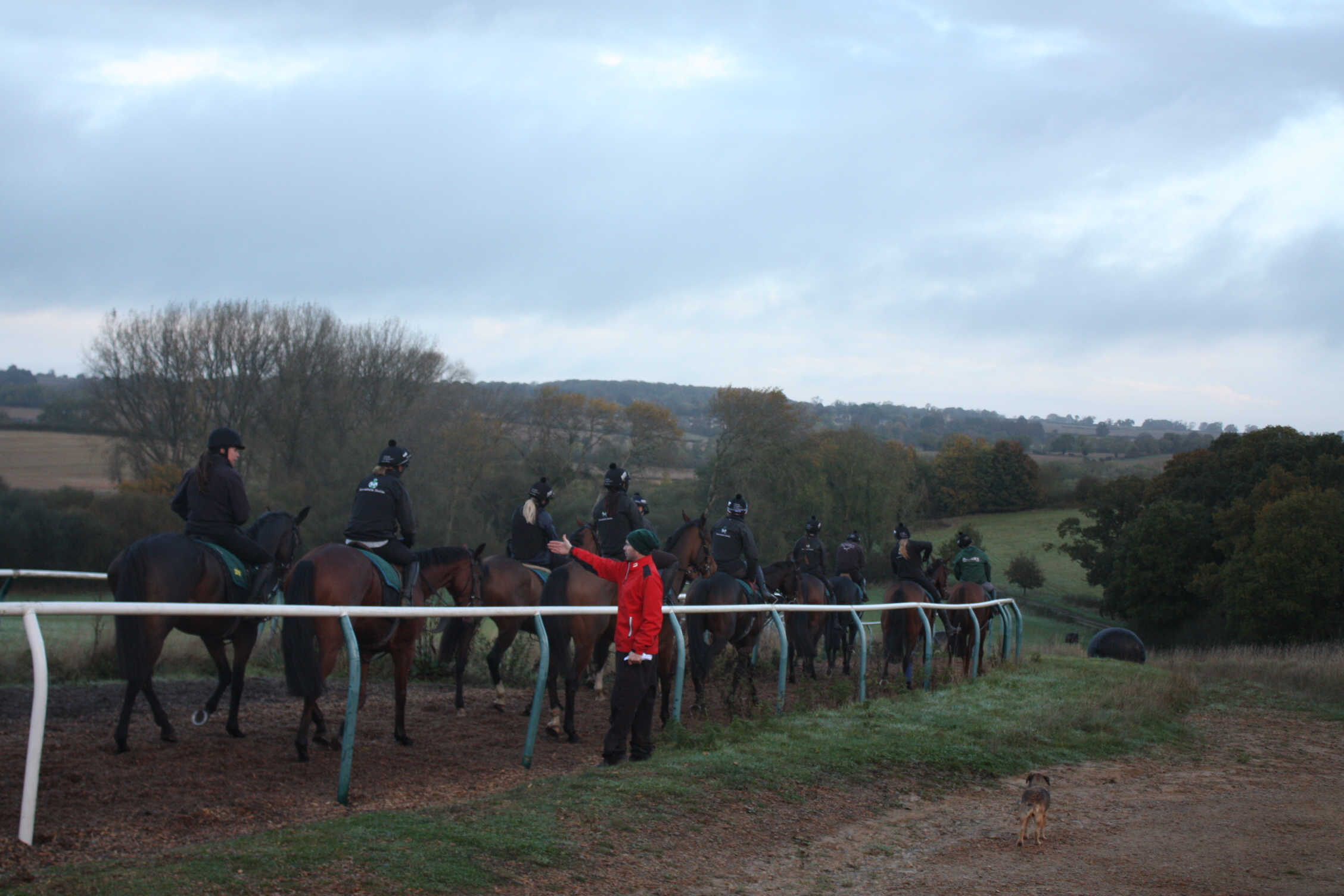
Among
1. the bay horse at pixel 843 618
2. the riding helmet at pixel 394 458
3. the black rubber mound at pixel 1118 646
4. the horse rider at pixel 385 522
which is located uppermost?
the riding helmet at pixel 394 458

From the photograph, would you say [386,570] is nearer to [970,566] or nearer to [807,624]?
[807,624]

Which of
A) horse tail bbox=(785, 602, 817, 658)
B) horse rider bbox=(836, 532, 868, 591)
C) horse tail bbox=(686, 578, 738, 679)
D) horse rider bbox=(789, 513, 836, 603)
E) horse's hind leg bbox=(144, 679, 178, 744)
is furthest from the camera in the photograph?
horse rider bbox=(836, 532, 868, 591)

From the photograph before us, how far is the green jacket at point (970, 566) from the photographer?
1538 cm

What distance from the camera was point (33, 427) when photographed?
52562 mm

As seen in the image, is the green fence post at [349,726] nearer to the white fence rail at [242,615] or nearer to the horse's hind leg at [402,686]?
the white fence rail at [242,615]

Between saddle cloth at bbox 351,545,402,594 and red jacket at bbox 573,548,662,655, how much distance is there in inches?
77.0

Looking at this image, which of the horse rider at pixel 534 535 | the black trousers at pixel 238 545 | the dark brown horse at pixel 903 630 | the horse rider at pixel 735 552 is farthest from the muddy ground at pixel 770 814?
the dark brown horse at pixel 903 630

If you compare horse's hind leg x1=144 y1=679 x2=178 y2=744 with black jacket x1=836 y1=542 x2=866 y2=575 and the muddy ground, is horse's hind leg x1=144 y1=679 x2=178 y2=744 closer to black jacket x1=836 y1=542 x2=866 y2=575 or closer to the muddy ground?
the muddy ground

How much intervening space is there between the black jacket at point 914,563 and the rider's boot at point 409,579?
20.5ft

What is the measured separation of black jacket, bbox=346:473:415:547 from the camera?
308 inches

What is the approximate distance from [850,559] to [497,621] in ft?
24.0

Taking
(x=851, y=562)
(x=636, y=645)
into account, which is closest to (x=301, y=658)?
(x=636, y=645)

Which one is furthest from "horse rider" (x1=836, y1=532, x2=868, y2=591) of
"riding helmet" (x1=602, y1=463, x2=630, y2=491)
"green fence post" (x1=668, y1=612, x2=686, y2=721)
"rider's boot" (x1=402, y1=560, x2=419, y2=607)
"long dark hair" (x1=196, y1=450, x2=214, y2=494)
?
"long dark hair" (x1=196, y1=450, x2=214, y2=494)

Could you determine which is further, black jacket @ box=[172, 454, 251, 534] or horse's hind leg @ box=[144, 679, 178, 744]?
black jacket @ box=[172, 454, 251, 534]
